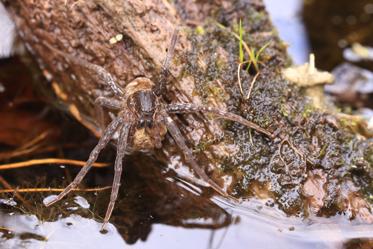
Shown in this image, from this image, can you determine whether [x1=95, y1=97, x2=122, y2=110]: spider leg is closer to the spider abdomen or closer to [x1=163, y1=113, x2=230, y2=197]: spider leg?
the spider abdomen

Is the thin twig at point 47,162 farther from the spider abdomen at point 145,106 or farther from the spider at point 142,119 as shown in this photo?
the spider abdomen at point 145,106

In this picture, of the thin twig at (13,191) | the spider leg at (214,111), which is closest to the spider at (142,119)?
the spider leg at (214,111)

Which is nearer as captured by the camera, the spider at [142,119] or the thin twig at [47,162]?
the spider at [142,119]

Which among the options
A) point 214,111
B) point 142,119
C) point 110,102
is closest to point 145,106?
point 142,119

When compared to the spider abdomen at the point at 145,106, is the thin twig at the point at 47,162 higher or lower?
lower

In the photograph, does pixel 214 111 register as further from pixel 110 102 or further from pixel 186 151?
pixel 110 102

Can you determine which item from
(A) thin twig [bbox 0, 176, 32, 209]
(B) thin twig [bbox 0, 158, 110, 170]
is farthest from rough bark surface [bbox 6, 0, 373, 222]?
(A) thin twig [bbox 0, 176, 32, 209]
